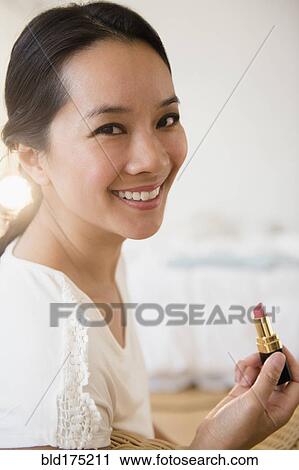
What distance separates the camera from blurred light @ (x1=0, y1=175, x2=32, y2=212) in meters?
0.80

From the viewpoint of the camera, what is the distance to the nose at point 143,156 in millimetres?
743

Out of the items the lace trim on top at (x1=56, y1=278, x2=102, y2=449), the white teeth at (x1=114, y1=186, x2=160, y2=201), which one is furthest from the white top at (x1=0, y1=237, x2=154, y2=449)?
the white teeth at (x1=114, y1=186, x2=160, y2=201)

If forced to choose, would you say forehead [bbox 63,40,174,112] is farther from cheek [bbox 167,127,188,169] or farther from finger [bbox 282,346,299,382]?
finger [bbox 282,346,299,382]

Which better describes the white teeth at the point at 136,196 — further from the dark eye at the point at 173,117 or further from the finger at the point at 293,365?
the finger at the point at 293,365

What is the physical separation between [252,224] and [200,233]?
0.06 meters

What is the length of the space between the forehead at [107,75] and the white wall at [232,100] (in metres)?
0.06

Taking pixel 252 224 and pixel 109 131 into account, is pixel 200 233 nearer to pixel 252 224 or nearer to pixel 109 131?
pixel 252 224

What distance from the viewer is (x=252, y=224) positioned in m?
0.84

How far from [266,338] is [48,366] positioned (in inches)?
9.3

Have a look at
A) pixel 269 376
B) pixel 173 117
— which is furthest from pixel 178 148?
pixel 269 376

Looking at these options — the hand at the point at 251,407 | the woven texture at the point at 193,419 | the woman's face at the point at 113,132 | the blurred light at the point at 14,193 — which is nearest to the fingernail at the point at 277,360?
the hand at the point at 251,407

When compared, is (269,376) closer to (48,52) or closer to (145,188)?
(145,188)

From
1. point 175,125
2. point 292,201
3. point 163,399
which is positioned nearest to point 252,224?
point 292,201

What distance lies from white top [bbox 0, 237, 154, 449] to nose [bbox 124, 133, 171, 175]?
0.14 m
